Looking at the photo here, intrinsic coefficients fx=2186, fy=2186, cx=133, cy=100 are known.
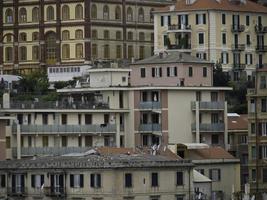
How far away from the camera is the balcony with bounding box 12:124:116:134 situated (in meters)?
131

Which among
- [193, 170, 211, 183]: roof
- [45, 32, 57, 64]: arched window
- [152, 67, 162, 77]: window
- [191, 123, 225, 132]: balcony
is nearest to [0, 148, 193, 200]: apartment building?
[193, 170, 211, 183]: roof

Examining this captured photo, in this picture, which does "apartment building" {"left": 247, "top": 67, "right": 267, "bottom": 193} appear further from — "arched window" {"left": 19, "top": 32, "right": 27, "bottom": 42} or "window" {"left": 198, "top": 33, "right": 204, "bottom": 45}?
"arched window" {"left": 19, "top": 32, "right": 27, "bottom": 42}

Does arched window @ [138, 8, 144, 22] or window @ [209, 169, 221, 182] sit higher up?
arched window @ [138, 8, 144, 22]

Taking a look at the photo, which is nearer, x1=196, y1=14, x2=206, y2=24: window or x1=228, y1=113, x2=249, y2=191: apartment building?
x1=228, y1=113, x2=249, y2=191: apartment building

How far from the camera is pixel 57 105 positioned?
439 feet

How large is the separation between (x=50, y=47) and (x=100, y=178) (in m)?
67.9

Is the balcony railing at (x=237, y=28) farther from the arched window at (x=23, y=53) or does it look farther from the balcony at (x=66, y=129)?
the balcony at (x=66, y=129)

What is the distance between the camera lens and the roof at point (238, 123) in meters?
137

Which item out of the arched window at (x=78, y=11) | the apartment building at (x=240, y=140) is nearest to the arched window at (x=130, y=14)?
the arched window at (x=78, y=11)

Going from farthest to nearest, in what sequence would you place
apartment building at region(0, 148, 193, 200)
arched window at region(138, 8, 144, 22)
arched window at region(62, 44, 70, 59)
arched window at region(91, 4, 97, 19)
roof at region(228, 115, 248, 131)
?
1. arched window at region(138, 8, 144, 22)
2. arched window at region(62, 44, 70, 59)
3. arched window at region(91, 4, 97, 19)
4. roof at region(228, 115, 248, 131)
5. apartment building at region(0, 148, 193, 200)

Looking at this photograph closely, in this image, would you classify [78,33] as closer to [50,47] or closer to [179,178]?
[50,47]

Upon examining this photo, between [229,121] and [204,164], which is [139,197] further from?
[229,121]

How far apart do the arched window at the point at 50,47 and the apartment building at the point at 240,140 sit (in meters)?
45.5

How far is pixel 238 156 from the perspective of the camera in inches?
5285
